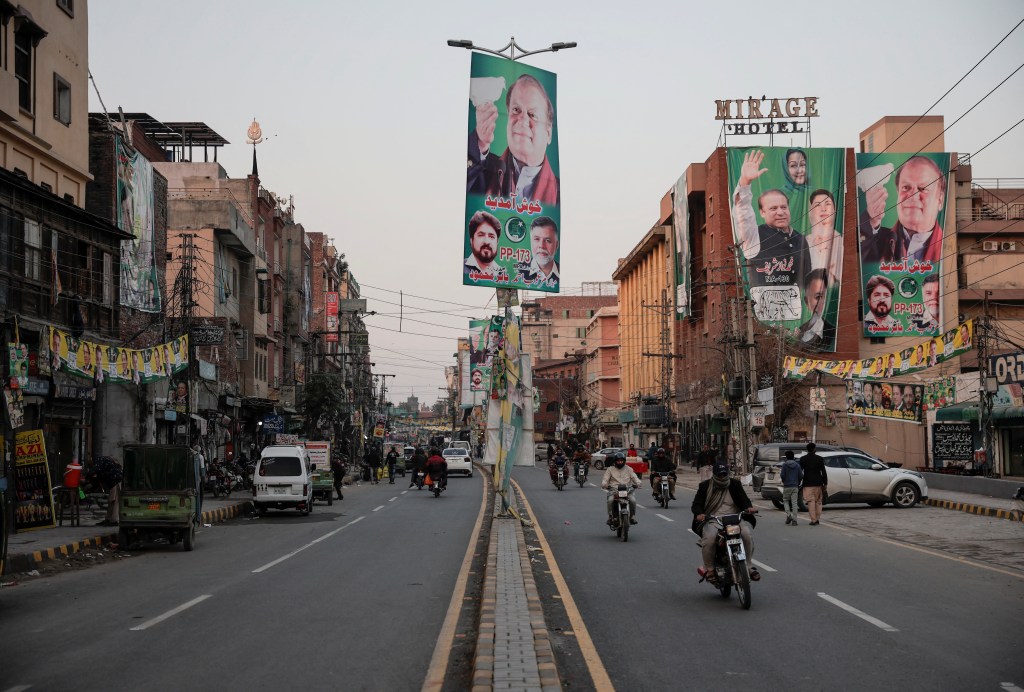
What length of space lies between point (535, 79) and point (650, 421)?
61179 millimetres

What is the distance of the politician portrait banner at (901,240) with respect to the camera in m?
71.2

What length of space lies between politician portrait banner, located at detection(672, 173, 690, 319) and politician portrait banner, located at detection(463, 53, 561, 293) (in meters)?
53.2

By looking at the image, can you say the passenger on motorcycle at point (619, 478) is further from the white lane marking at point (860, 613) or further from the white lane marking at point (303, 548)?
the white lane marking at point (860, 613)

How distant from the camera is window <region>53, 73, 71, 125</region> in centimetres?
2875

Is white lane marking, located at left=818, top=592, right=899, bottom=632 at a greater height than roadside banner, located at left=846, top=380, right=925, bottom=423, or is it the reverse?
roadside banner, located at left=846, top=380, right=925, bottom=423

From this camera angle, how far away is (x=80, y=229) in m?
29.1

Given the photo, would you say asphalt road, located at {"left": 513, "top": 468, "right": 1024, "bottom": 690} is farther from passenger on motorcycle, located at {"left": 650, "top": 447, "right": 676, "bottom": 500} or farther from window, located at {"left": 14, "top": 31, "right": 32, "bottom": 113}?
window, located at {"left": 14, "top": 31, "right": 32, "bottom": 113}

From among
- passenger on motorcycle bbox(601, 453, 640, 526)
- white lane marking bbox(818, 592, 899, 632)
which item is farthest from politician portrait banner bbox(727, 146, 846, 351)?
white lane marking bbox(818, 592, 899, 632)

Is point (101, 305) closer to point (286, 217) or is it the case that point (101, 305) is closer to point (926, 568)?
point (926, 568)

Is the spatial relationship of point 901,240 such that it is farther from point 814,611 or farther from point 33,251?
point 814,611

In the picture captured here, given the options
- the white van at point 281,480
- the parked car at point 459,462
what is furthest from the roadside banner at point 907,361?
the parked car at point 459,462

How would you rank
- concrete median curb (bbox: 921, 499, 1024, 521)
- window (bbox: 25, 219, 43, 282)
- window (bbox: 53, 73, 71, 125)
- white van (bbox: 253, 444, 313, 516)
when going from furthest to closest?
white van (bbox: 253, 444, 313, 516)
window (bbox: 53, 73, 71, 125)
concrete median curb (bbox: 921, 499, 1024, 521)
window (bbox: 25, 219, 43, 282)

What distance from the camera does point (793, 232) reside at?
70688 millimetres

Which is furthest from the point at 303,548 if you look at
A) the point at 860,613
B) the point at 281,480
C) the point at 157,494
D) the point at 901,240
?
the point at 901,240
